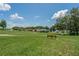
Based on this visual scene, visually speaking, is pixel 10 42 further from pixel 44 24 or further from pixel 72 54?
pixel 72 54

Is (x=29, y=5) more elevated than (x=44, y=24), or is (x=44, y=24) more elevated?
(x=29, y=5)

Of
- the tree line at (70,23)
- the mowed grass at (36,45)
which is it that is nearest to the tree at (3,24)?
the mowed grass at (36,45)

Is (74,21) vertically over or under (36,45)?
over

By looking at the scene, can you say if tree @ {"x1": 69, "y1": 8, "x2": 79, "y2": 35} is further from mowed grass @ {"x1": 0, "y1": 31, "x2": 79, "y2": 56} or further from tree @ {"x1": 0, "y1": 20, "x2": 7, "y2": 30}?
tree @ {"x1": 0, "y1": 20, "x2": 7, "y2": 30}

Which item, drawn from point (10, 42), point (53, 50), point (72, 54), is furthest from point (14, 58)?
point (72, 54)

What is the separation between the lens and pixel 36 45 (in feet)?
14.0

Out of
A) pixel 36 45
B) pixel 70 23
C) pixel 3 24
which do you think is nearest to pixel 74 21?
pixel 70 23

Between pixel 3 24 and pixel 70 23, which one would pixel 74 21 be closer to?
pixel 70 23

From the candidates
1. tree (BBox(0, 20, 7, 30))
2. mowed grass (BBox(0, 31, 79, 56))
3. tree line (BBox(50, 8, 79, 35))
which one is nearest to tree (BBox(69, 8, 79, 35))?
tree line (BBox(50, 8, 79, 35))

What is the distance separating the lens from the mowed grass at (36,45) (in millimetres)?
4180

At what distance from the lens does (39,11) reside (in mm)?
4273

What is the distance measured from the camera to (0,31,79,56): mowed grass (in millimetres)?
4180

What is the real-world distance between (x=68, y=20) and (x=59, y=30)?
21 centimetres

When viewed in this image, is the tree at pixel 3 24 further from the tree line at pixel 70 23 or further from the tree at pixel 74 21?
the tree at pixel 74 21
